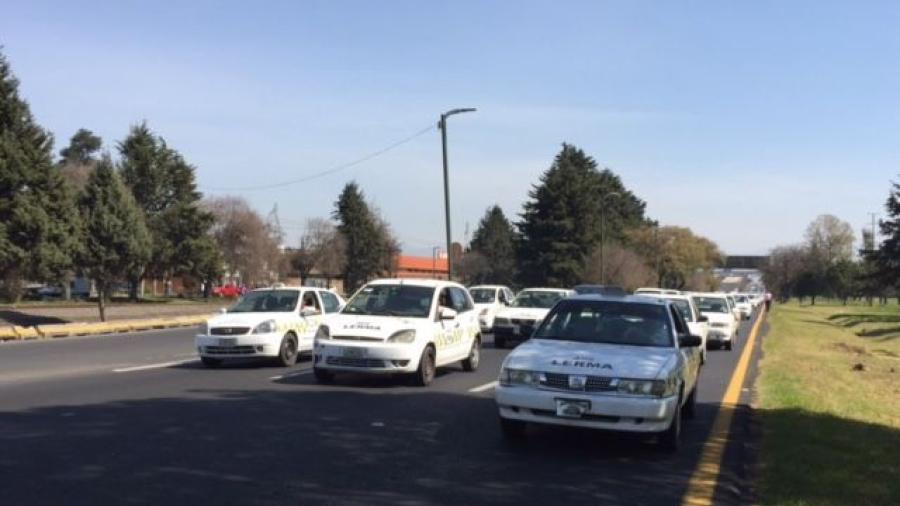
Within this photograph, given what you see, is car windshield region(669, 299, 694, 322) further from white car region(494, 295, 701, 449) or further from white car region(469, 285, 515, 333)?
white car region(494, 295, 701, 449)

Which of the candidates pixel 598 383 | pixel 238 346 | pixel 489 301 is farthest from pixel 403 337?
pixel 489 301

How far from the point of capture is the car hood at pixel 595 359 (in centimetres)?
861

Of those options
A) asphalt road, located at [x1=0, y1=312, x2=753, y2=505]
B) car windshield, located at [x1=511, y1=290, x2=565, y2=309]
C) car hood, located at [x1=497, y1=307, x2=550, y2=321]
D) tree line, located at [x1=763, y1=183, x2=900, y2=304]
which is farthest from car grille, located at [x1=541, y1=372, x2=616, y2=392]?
tree line, located at [x1=763, y1=183, x2=900, y2=304]

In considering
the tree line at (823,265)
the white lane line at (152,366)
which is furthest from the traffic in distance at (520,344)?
the tree line at (823,265)

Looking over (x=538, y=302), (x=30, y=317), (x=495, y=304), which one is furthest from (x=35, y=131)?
(x=538, y=302)

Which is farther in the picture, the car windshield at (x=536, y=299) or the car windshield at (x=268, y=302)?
the car windshield at (x=536, y=299)

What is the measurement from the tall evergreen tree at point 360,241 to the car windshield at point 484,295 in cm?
5834

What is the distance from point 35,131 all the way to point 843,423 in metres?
33.6

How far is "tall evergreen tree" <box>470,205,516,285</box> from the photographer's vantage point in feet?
360

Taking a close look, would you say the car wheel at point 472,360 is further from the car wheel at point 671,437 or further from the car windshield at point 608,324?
the car wheel at point 671,437

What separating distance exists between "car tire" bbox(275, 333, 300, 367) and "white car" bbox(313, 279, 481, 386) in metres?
2.49

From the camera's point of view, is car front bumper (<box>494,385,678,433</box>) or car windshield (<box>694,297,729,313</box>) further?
car windshield (<box>694,297,729,313</box>)

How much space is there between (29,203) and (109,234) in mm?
3556

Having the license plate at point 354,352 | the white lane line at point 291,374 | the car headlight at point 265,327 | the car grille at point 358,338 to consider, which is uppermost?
the car headlight at point 265,327
